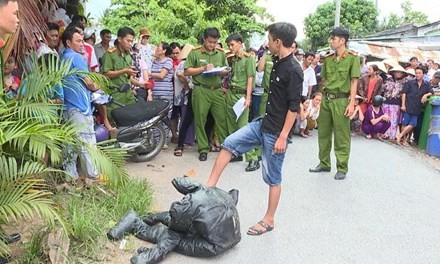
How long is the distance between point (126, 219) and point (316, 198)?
2241 mm

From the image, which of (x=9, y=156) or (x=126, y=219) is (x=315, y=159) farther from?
(x=9, y=156)

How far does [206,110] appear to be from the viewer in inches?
245

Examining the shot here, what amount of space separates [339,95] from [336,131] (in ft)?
1.54

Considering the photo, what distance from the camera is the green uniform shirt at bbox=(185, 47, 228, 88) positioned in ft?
20.0

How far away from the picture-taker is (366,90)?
891cm

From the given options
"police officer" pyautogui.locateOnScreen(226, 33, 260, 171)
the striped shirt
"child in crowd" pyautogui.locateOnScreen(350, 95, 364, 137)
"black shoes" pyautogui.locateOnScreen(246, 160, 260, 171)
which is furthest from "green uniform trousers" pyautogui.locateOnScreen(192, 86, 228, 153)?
"child in crowd" pyautogui.locateOnScreen(350, 95, 364, 137)

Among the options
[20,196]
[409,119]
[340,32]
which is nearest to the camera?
[20,196]

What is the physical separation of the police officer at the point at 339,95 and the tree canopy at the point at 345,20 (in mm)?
24344

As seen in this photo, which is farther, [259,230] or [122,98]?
[122,98]

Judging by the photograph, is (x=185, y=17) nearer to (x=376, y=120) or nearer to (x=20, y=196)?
(x=376, y=120)

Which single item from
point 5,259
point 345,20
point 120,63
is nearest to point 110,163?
point 5,259

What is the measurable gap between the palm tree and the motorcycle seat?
187 cm

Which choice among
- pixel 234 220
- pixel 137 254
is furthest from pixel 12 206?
pixel 234 220

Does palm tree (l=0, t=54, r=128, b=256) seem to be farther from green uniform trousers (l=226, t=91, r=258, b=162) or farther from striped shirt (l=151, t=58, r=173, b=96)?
striped shirt (l=151, t=58, r=173, b=96)
